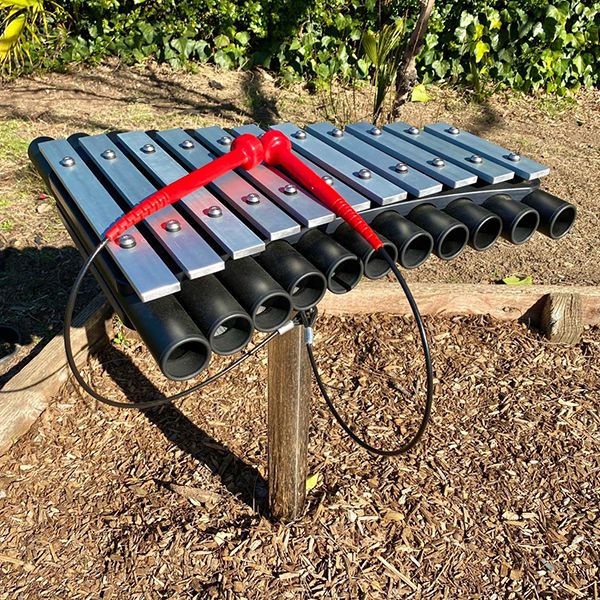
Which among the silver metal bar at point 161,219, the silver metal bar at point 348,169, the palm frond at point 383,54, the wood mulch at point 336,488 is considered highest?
the silver metal bar at point 161,219

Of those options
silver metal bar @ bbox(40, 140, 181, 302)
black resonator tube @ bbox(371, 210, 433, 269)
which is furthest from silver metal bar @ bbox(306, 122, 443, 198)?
silver metal bar @ bbox(40, 140, 181, 302)

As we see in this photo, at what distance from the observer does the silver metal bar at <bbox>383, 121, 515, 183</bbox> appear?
2521 mm

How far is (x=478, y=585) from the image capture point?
267cm

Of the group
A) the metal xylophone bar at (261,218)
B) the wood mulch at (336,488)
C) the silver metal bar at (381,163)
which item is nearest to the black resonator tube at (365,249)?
the metal xylophone bar at (261,218)

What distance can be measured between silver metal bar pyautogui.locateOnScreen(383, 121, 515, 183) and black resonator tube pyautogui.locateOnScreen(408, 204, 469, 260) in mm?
299

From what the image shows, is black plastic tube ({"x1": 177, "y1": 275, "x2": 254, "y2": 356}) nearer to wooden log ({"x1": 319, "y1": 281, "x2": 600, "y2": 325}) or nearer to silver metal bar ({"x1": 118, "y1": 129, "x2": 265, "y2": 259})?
silver metal bar ({"x1": 118, "y1": 129, "x2": 265, "y2": 259})

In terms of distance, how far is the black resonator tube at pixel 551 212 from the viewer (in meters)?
2.47

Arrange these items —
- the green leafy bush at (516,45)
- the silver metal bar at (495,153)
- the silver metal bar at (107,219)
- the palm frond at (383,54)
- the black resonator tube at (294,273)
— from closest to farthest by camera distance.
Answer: the silver metal bar at (107,219), the black resonator tube at (294,273), the silver metal bar at (495,153), the palm frond at (383,54), the green leafy bush at (516,45)

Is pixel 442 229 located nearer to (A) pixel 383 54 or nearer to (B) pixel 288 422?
(B) pixel 288 422

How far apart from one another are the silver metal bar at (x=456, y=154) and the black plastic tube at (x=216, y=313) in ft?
3.82

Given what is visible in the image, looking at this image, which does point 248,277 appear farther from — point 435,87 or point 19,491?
point 435,87

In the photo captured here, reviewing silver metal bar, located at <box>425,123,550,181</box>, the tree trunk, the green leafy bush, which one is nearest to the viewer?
silver metal bar, located at <box>425,123,550,181</box>

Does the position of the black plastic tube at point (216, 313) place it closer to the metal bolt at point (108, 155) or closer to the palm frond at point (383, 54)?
the metal bolt at point (108, 155)

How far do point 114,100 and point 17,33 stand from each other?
1.15m
